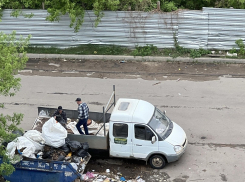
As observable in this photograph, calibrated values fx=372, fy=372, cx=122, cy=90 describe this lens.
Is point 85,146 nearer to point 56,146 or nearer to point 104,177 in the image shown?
point 56,146

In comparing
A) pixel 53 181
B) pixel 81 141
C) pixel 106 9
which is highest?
pixel 106 9

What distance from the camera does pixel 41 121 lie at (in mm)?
11945

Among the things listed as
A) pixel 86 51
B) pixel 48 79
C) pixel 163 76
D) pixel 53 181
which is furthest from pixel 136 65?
pixel 53 181

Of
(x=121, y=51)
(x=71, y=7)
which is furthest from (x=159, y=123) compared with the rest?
(x=71, y=7)

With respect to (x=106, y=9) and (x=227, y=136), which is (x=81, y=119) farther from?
(x=106, y=9)

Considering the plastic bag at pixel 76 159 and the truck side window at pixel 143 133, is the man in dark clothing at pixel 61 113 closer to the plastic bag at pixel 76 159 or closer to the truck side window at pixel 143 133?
the plastic bag at pixel 76 159

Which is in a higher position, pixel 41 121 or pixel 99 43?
pixel 99 43

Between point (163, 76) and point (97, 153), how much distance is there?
6.32 m

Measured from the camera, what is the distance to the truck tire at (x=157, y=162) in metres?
10.9

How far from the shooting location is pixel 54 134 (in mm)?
10703

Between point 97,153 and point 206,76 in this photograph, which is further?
point 206,76

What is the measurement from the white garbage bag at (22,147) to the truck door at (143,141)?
9.47 ft

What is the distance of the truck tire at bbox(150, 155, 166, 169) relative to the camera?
10906 mm

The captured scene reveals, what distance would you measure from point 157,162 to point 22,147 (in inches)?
154
